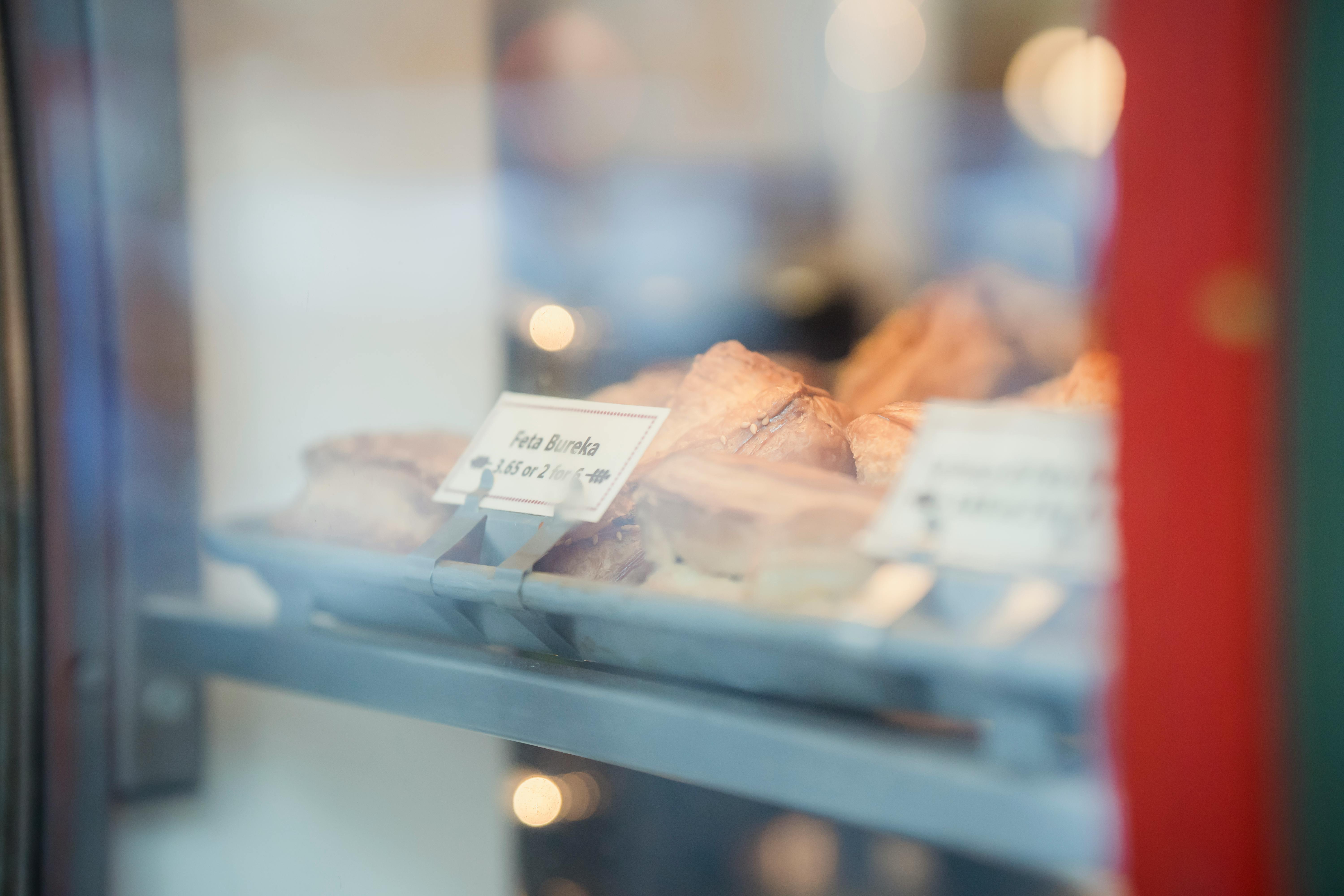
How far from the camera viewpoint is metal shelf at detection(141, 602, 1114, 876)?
1.16 ft

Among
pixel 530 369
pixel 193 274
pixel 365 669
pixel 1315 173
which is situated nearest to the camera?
pixel 1315 173

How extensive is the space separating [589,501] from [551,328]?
1.57 ft

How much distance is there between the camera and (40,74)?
2.38ft

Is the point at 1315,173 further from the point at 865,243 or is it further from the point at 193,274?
the point at 865,243

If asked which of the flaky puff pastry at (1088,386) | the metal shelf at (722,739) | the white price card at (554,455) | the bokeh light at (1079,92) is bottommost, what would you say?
the metal shelf at (722,739)

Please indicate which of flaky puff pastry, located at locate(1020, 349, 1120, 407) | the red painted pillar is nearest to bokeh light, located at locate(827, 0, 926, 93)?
flaky puff pastry, located at locate(1020, 349, 1120, 407)

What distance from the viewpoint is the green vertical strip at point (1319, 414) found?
0.29 meters

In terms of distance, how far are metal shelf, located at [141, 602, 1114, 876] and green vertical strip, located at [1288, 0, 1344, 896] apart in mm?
69

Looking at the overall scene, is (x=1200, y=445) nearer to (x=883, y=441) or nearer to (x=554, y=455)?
(x=883, y=441)

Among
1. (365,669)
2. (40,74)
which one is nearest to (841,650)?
(365,669)

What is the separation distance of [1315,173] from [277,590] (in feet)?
2.07

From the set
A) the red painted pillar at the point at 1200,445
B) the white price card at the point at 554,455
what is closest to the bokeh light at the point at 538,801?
the white price card at the point at 554,455

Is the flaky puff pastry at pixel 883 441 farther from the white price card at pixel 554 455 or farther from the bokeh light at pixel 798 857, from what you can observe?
the bokeh light at pixel 798 857

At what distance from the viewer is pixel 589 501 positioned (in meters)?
0.53
